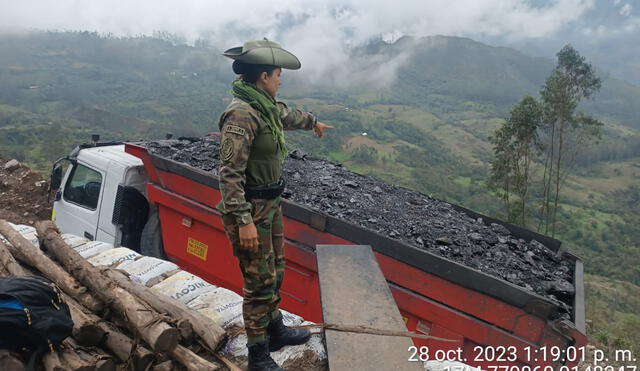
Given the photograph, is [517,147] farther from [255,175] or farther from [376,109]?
[376,109]

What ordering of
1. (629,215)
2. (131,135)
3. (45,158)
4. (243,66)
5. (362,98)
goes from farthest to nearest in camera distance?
(362,98), (131,135), (629,215), (45,158), (243,66)

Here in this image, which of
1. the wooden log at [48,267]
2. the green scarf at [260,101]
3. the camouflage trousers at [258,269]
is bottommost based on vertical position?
the wooden log at [48,267]

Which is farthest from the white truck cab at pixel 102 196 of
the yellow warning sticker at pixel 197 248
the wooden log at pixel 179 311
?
the wooden log at pixel 179 311

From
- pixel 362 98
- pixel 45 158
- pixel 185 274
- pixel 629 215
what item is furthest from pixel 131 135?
pixel 362 98

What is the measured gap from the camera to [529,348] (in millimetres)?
2773

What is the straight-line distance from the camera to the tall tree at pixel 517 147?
10.3 metres

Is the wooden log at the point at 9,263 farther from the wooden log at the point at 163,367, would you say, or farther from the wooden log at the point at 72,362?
Result: the wooden log at the point at 163,367

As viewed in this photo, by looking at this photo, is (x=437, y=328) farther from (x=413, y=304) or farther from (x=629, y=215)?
(x=629, y=215)

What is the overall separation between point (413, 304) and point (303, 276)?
3.26 feet

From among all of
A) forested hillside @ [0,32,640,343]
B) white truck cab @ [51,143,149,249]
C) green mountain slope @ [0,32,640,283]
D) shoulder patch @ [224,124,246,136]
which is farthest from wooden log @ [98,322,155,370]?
green mountain slope @ [0,32,640,283]

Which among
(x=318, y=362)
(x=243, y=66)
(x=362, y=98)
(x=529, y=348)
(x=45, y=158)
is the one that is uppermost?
(x=362, y=98)

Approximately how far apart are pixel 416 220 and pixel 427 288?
1018mm

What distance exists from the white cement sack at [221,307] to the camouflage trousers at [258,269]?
1.61 feet

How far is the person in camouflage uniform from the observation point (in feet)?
7.34
